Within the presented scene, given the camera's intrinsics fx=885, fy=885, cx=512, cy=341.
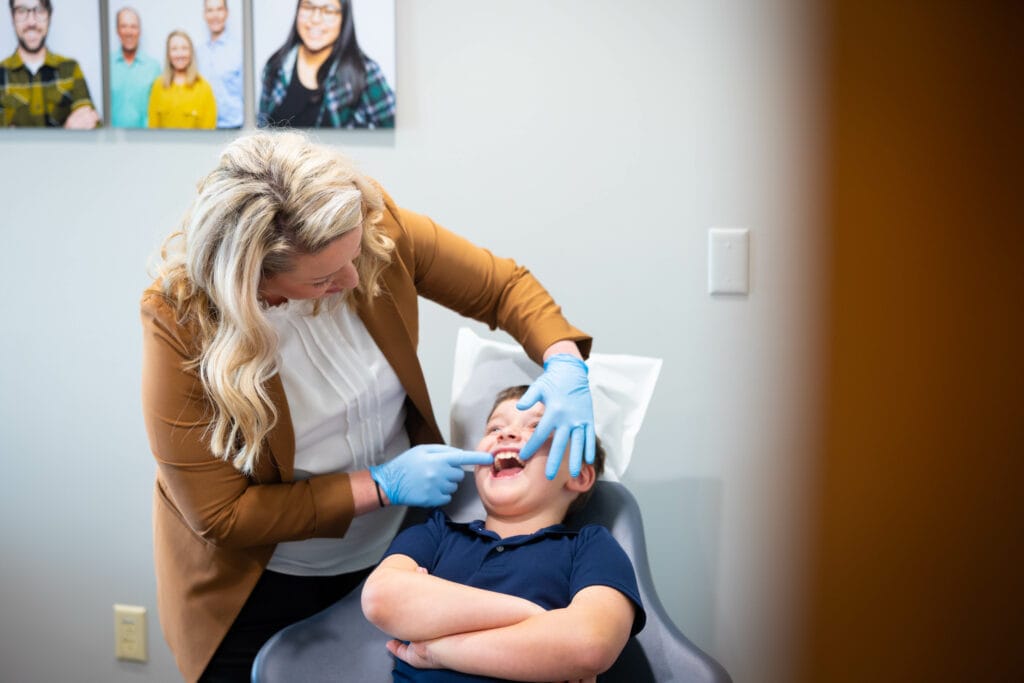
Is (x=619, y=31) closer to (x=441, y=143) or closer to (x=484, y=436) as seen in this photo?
(x=441, y=143)

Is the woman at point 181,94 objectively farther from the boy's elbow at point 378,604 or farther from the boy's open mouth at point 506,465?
the boy's elbow at point 378,604

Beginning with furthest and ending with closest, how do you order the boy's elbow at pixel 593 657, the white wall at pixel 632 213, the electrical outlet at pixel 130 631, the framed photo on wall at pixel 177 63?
1. the electrical outlet at pixel 130 631
2. the framed photo on wall at pixel 177 63
3. the white wall at pixel 632 213
4. the boy's elbow at pixel 593 657

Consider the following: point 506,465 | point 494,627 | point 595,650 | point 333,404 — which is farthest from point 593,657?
point 333,404

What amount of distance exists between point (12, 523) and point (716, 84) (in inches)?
71.9

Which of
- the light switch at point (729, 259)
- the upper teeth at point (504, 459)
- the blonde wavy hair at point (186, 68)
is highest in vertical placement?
the blonde wavy hair at point (186, 68)

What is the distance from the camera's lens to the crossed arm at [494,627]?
3.46ft

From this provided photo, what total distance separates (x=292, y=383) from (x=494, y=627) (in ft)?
1.51

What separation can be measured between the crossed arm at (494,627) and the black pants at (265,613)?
0.29m

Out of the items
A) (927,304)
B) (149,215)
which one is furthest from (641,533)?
(149,215)

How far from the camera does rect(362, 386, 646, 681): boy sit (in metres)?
1.06

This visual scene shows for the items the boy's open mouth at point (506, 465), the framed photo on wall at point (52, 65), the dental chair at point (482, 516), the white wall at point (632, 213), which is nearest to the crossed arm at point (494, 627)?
the dental chair at point (482, 516)

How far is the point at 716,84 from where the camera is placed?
5.39 feet

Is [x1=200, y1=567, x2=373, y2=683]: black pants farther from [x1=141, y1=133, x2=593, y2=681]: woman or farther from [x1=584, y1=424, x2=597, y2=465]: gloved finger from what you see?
[x1=584, y1=424, x2=597, y2=465]: gloved finger

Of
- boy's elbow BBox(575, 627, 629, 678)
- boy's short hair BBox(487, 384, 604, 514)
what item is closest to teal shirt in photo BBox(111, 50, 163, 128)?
boy's short hair BBox(487, 384, 604, 514)
